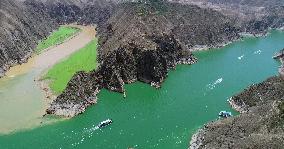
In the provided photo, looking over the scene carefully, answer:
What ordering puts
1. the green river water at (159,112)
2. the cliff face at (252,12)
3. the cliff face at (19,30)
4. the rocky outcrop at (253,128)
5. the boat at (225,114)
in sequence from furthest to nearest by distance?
the cliff face at (252,12), the cliff face at (19,30), the boat at (225,114), the green river water at (159,112), the rocky outcrop at (253,128)

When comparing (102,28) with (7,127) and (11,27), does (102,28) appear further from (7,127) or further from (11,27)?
(7,127)

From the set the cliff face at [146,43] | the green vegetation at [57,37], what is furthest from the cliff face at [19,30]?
the cliff face at [146,43]

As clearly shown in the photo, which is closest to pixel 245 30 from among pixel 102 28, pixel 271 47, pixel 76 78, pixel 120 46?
pixel 271 47

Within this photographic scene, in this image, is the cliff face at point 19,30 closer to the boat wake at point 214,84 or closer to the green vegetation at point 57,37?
the green vegetation at point 57,37

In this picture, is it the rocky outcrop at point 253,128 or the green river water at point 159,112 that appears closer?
the rocky outcrop at point 253,128

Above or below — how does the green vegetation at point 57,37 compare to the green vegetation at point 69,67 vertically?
above

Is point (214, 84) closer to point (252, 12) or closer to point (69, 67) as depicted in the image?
point (69, 67)

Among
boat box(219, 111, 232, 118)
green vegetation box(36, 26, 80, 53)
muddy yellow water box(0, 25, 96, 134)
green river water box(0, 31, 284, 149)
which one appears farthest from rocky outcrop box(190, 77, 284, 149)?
green vegetation box(36, 26, 80, 53)
